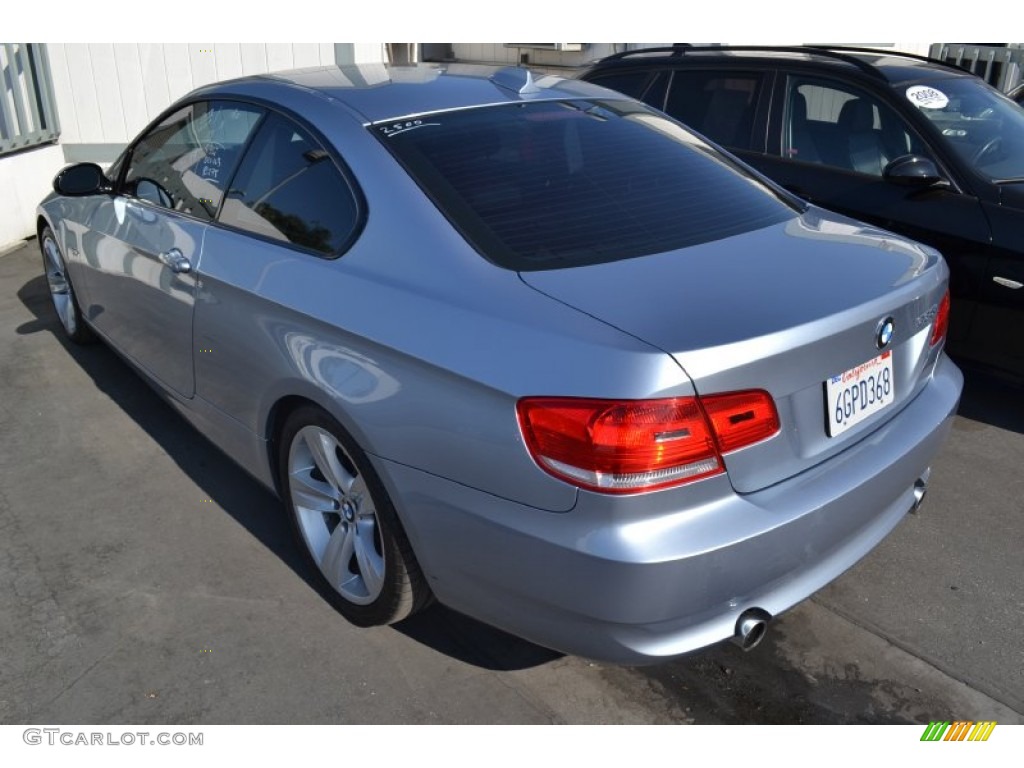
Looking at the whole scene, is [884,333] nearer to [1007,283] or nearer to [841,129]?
[1007,283]

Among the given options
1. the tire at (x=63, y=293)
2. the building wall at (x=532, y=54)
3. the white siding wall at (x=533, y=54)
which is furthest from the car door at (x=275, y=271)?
the white siding wall at (x=533, y=54)

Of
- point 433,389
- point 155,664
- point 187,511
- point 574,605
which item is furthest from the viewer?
point 187,511

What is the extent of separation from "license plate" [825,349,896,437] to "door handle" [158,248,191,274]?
224 cm

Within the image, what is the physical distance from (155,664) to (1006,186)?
4.07 metres

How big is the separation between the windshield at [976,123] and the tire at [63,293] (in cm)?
448

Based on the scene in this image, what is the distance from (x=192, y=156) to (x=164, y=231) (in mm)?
348

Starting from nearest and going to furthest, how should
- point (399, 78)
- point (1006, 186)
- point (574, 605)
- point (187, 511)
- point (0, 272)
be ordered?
1. point (574, 605)
2. point (399, 78)
3. point (187, 511)
4. point (1006, 186)
5. point (0, 272)

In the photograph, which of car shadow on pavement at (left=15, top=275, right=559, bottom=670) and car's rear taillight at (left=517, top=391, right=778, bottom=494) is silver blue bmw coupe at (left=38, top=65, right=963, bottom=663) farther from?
car shadow on pavement at (left=15, top=275, right=559, bottom=670)

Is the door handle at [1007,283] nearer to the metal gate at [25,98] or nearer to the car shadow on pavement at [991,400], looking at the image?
the car shadow on pavement at [991,400]

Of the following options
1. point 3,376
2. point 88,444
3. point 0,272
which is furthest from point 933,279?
point 0,272

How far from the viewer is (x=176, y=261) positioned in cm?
340

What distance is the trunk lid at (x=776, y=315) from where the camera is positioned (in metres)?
2.16

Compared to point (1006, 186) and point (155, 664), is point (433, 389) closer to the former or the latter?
point (155, 664)

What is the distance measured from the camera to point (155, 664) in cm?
286
